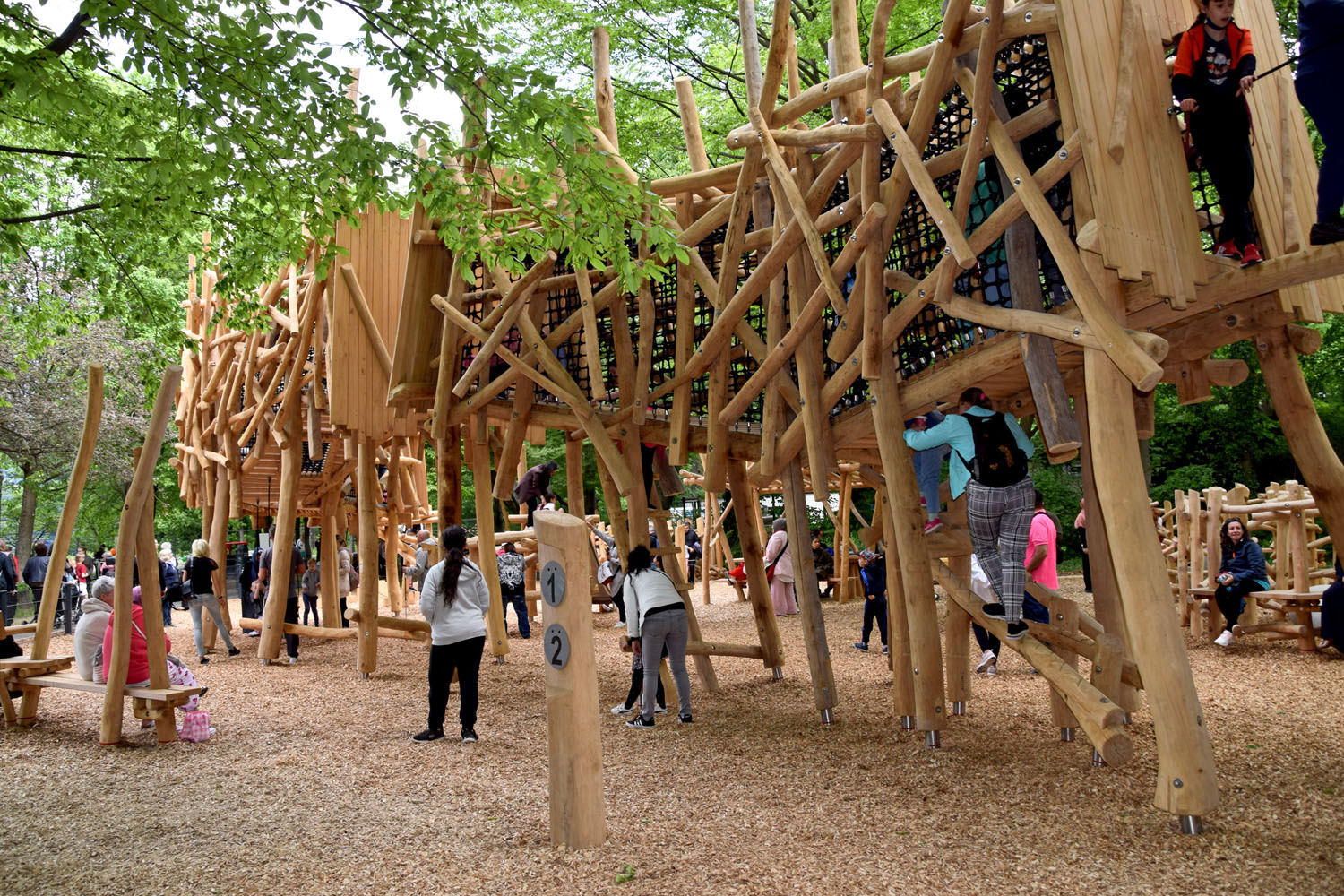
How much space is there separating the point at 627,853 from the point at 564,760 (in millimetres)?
552

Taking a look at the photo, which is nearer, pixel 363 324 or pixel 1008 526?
pixel 1008 526

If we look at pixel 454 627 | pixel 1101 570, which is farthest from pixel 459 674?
pixel 1101 570

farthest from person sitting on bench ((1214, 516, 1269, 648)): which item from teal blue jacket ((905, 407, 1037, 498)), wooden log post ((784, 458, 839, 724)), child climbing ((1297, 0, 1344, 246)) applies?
child climbing ((1297, 0, 1344, 246))

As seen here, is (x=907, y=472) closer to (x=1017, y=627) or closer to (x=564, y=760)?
(x=1017, y=627)

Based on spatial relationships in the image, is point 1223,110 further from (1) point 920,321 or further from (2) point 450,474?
(2) point 450,474

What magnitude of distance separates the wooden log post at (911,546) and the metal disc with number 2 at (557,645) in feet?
8.62

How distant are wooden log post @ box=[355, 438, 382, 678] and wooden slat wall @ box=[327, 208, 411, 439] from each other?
1.15 ft

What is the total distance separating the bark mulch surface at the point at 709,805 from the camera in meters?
4.69

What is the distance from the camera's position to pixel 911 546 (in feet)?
22.0

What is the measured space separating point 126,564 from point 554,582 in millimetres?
4712

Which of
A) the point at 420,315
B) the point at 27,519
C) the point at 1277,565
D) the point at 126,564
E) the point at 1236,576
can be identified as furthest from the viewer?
the point at 27,519

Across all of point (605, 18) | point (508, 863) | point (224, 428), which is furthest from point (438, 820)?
point (605, 18)

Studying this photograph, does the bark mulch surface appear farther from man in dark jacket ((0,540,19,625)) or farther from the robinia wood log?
man in dark jacket ((0,540,19,625))

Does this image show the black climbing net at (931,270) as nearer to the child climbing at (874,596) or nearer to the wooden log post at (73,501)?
the wooden log post at (73,501)
